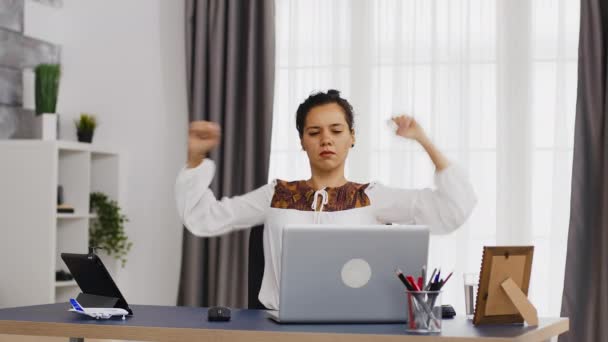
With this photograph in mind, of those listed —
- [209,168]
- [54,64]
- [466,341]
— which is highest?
[54,64]

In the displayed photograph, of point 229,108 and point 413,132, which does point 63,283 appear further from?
point 413,132

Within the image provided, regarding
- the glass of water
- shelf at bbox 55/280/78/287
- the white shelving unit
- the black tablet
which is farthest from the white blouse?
shelf at bbox 55/280/78/287

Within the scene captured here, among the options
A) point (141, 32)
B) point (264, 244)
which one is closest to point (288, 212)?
point (264, 244)

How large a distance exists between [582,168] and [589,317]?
2.13ft

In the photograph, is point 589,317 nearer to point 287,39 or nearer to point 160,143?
point 287,39

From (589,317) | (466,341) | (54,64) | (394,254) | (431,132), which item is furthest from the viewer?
(54,64)

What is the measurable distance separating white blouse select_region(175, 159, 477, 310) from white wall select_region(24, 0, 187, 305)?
1599 millimetres

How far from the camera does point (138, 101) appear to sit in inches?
185

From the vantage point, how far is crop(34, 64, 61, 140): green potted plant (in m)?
4.35

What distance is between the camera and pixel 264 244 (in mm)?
2990

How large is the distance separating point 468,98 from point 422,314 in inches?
Result: 91.5

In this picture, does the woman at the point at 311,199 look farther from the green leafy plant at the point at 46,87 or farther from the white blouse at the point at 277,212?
the green leafy plant at the point at 46,87

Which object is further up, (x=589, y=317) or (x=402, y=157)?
(x=402, y=157)

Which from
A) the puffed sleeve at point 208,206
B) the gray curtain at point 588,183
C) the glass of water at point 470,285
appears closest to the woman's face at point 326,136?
the puffed sleeve at point 208,206
